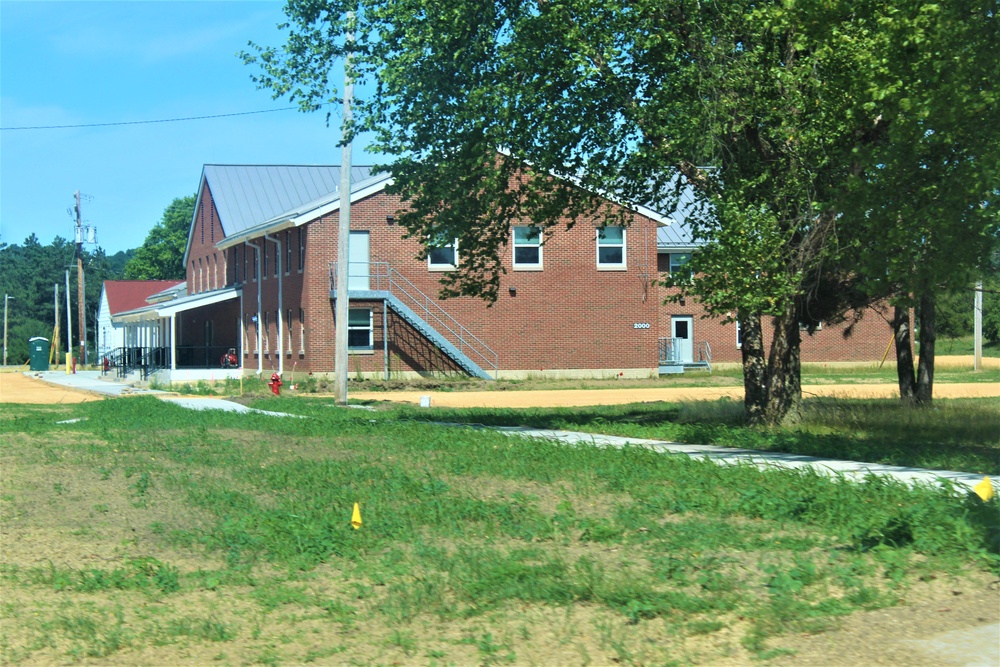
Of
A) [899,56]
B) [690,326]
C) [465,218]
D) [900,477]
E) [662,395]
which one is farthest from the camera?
[690,326]

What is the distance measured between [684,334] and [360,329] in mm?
16930

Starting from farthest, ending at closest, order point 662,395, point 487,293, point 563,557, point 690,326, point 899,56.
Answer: point 690,326 < point 662,395 < point 487,293 < point 899,56 < point 563,557

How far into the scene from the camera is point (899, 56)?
1261 centimetres

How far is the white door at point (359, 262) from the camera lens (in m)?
39.7

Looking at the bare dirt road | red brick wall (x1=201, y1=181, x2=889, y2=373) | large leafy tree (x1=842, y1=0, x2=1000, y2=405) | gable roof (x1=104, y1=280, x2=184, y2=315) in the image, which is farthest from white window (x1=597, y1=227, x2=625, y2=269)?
gable roof (x1=104, y1=280, x2=184, y2=315)

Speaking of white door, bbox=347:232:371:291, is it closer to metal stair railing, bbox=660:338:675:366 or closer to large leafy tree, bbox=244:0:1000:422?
metal stair railing, bbox=660:338:675:366

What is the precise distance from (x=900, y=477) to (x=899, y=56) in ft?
16.3

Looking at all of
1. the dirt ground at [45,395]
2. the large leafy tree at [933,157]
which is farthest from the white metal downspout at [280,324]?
the large leafy tree at [933,157]

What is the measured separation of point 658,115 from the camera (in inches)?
620

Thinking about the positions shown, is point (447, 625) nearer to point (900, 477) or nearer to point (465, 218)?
point (900, 477)

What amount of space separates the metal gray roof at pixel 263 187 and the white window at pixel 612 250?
1448 cm

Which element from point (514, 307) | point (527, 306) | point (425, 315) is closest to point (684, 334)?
point (527, 306)

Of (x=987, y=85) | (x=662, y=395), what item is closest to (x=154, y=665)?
(x=987, y=85)

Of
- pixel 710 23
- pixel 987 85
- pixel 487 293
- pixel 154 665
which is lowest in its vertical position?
pixel 154 665
